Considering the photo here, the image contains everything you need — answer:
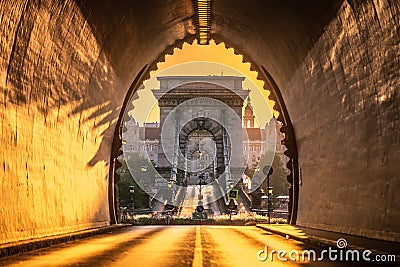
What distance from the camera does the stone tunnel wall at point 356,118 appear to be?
1034 cm

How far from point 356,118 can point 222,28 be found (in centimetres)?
1040

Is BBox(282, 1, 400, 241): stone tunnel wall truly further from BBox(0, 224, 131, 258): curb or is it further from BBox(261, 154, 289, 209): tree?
BBox(261, 154, 289, 209): tree

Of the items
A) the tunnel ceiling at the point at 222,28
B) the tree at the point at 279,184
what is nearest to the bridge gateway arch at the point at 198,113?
the tree at the point at 279,184

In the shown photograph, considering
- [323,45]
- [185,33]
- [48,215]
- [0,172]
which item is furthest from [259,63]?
[0,172]

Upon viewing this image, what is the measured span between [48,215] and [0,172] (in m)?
3.11

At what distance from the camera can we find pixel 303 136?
19.9 meters

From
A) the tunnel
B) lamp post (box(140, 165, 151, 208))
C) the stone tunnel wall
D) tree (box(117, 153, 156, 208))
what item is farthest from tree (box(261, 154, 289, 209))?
the stone tunnel wall

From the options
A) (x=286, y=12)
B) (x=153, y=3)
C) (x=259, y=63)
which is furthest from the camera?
(x=259, y=63)

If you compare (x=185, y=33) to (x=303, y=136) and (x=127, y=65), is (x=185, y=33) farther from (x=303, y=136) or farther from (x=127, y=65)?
(x=303, y=136)

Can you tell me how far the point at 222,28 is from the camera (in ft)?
73.5

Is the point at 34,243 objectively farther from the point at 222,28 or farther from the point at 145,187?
the point at 145,187

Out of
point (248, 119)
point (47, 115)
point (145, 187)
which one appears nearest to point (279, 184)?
point (145, 187)

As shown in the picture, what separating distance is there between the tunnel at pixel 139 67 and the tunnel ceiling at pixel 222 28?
0.06 m

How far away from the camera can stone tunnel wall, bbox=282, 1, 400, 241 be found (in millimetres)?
10344
